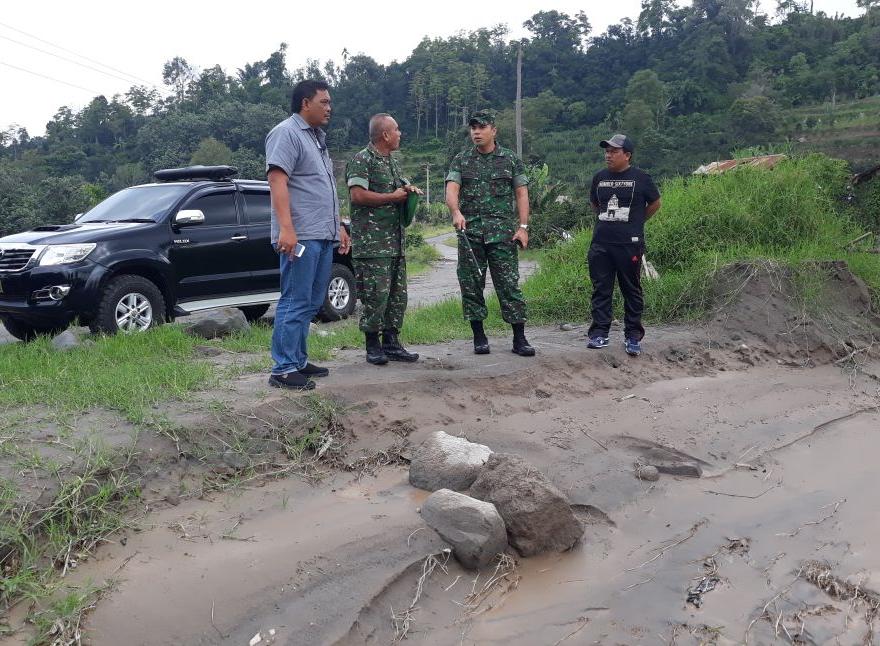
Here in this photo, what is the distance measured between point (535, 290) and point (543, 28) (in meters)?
93.4

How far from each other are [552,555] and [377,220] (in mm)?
2805

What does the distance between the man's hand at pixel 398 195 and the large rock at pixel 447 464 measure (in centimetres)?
194

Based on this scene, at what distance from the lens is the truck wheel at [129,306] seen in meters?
6.87

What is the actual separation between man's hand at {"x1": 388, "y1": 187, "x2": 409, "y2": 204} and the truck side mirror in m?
3.08

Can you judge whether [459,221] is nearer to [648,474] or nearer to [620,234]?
[620,234]

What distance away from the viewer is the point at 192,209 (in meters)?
7.95

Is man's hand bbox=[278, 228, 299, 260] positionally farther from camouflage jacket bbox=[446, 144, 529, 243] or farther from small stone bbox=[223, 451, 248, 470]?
camouflage jacket bbox=[446, 144, 529, 243]

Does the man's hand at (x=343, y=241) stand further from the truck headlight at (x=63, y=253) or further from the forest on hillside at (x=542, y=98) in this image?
the forest on hillside at (x=542, y=98)

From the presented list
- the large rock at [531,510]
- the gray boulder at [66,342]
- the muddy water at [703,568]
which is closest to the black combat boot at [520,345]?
the muddy water at [703,568]

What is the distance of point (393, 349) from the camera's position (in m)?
5.83

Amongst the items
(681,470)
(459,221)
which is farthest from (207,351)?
(681,470)

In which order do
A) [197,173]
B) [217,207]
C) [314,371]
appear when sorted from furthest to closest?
[197,173] → [217,207] → [314,371]

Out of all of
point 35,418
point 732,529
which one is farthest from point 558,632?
point 35,418

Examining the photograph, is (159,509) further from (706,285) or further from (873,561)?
(706,285)
